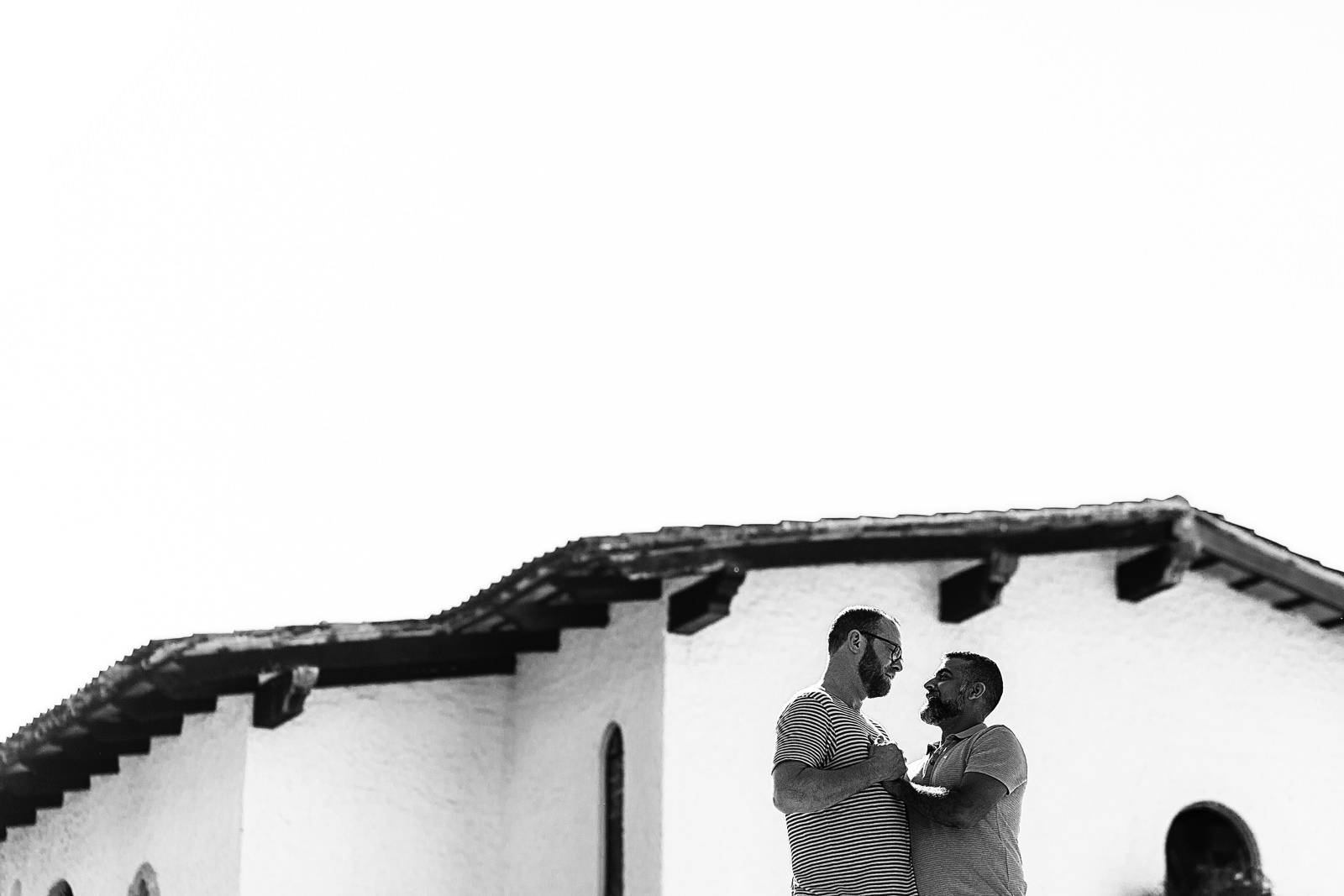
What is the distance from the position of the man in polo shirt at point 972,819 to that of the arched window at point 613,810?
4.31 meters

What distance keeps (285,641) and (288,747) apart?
0.95m

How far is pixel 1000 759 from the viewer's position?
5.84 metres

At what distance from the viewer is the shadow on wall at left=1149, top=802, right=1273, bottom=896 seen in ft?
34.6

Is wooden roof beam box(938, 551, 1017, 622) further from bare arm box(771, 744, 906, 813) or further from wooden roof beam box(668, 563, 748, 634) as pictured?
bare arm box(771, 744, 906, 813)

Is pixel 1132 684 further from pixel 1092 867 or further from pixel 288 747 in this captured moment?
pixel 288 747

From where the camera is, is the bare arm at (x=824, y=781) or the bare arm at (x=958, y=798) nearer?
the bare arm at (x=824, y=781)

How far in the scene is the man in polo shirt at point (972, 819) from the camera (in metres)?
5.79

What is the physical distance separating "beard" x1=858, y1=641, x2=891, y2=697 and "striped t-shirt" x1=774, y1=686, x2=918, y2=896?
0.68 feet

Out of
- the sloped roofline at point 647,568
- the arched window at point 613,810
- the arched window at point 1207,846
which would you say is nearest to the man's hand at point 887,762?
the sloped roofline at point 647,568

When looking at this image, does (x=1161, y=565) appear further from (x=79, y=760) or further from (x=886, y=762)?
(x=79, y=760)

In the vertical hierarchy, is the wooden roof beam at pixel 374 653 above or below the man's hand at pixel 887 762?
above

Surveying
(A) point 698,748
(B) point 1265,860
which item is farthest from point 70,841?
(B) point 1265,860

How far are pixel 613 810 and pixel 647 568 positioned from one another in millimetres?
1878

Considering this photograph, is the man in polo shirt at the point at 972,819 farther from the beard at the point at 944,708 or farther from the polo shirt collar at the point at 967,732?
the beard at the point at 944,708
